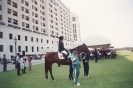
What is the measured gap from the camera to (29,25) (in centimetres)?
4428

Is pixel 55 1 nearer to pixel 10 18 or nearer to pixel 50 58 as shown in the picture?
pixel 10 18

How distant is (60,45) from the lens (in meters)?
8.82

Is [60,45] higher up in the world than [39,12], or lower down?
lower down

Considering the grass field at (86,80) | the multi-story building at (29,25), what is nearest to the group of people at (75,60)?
the grass field at (86,80)

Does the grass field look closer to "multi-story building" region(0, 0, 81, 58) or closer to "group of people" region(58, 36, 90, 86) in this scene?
"group of people" region(58, 36, 90, 86)

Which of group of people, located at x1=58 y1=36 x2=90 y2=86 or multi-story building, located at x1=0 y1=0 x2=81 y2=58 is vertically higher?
multi-story building, located at x1=0 y1=0 x2=81 y2=58

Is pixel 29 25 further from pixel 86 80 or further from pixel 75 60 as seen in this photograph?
pixel 75 60

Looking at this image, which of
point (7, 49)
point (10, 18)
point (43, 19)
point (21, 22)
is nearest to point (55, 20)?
point (43, 19)

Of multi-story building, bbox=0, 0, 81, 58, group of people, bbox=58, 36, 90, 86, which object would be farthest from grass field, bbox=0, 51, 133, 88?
multi-story building, bbox=0, 0, 81, 58

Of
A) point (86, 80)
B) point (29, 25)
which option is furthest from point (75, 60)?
point (29, 25)

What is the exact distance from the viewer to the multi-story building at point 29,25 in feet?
105

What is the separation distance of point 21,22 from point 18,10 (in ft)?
12.5

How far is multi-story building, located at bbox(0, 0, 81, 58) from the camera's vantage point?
31.9 meters

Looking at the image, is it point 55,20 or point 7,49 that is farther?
point 55,20
